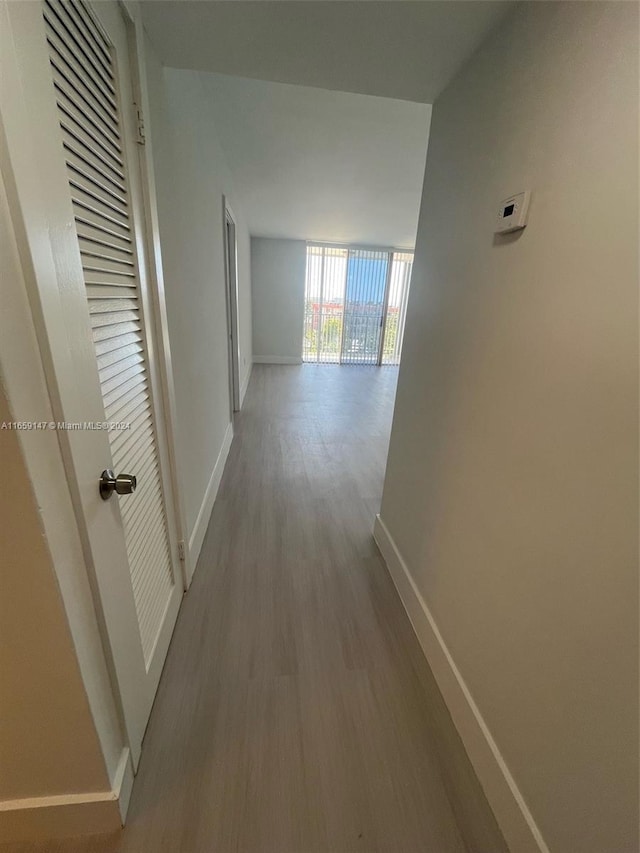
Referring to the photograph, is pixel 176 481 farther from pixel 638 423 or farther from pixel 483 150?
pixel 483 150

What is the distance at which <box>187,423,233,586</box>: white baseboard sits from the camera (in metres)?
1.75

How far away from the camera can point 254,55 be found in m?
1.22

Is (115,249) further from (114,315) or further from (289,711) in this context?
(289,711)

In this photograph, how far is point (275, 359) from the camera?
6.86 metres

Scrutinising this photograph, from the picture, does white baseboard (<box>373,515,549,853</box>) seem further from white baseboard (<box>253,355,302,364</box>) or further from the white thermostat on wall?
white baseboard (<box>253,355,302,364</box>)

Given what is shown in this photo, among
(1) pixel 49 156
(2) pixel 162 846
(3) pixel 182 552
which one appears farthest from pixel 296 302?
(2) pixel 162 846

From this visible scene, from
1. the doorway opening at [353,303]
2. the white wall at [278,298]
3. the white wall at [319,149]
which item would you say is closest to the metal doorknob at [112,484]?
the white wall at [319,149]

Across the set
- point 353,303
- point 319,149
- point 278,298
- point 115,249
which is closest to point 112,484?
point 115,249

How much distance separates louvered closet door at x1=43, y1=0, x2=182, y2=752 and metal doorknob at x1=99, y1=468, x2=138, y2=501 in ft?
0.17

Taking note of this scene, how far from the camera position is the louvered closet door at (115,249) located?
2.46 feet

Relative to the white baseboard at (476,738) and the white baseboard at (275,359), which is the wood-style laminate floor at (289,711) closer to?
the white baseboard at (476,738)

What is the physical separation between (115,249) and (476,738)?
6.05ft

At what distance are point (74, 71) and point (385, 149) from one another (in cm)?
226

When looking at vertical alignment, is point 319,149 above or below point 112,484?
above
